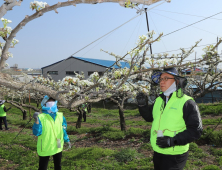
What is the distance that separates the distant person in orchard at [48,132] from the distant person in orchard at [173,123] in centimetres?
204

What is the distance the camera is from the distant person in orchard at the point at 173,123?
7.34ft

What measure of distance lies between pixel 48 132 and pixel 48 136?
0.08 meters

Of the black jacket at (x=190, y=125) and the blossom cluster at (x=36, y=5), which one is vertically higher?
the blossom cluster at (x=36, y=5)

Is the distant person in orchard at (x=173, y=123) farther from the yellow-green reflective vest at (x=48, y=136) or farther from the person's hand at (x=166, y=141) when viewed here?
the yellow-green reflective vest at (x=48, y=136)

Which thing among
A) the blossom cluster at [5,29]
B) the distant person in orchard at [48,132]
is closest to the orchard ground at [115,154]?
the distant person in orchard at [48,132]

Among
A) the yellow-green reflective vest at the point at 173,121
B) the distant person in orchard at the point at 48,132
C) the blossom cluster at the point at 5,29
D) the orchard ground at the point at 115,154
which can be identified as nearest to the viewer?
the yellow-green reflective vest at the point at 173,121

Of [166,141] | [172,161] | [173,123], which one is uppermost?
[173,123]

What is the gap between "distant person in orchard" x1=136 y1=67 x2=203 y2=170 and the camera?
2.24 m

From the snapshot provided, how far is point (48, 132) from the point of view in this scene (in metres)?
3.62

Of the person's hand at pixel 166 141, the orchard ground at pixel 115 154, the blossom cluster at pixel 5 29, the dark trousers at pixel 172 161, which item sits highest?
the blossom cluster at pixel 5 29

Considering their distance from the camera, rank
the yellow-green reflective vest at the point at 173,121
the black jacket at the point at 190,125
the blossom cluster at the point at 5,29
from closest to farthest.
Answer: the black jacket at the point at 190,125, the yellow-green reflective vest at the point at 173,121, the blossom cluster at the point at 5,29

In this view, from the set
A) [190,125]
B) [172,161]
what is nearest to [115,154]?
[172,161]

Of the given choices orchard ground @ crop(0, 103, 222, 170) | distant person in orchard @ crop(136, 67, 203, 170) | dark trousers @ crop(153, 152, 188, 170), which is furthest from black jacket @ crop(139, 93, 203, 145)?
orchard ground @ crop(0, 103, 222, 170)

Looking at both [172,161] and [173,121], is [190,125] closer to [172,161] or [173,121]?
[173,121]
